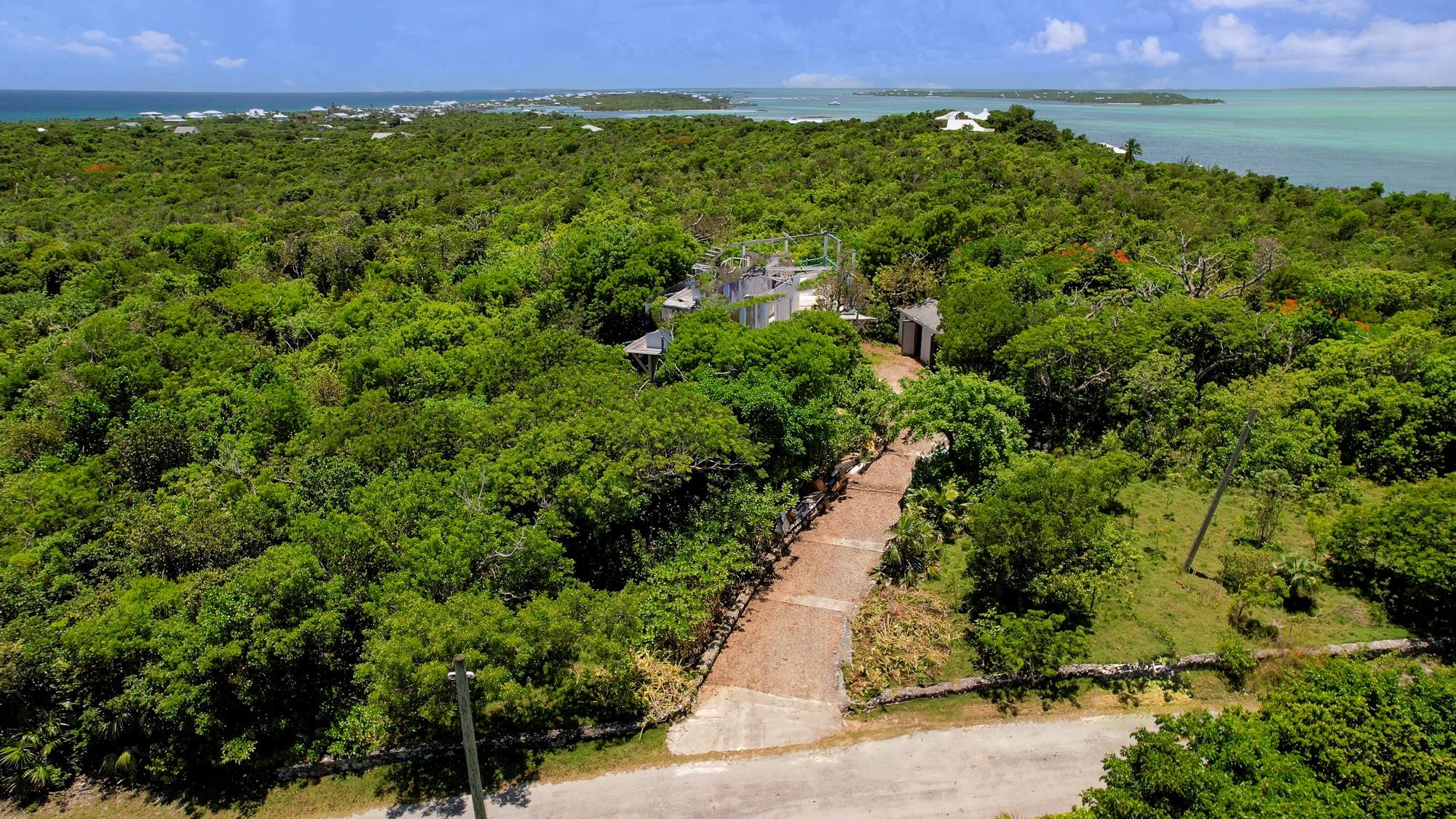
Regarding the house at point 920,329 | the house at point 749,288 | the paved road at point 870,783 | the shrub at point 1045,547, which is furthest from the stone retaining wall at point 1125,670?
the house at point 920,329

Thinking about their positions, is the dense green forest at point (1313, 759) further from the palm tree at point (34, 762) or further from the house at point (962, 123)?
the house at point (962, 123)

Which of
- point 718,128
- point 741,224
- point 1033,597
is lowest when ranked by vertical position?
point 1033,597

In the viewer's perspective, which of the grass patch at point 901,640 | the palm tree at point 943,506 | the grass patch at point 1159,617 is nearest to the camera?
the grass patch at point 901,640

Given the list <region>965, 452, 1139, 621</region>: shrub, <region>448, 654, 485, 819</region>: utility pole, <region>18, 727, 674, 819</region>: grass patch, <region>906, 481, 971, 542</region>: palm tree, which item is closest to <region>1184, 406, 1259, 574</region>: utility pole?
<region>965, 452, 1139, 621</region>: shrub

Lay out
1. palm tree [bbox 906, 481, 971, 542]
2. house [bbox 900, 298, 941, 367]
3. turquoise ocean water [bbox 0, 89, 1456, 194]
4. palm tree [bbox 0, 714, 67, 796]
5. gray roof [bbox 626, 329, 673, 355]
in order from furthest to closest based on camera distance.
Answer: turquoise ocean water [bbox 0, 89, 1456, 194] < house [bbox 900, 298, 941, 367] < gray roof [bbox 626, 329, 673, 355] < palm tree [bbox 906, 481, 971, 542] < palm tree [bbox 0, 714, 67, 796]

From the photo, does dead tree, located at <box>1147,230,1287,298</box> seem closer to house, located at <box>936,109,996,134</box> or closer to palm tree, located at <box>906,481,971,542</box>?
palm tree, located at <box>906,481,971,542</box>

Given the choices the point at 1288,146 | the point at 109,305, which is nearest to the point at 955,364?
the point at 109,305

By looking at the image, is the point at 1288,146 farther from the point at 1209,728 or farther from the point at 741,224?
the point at 1209,728
